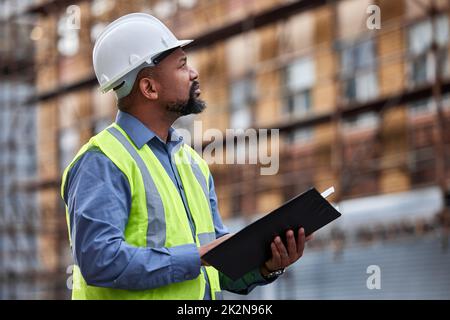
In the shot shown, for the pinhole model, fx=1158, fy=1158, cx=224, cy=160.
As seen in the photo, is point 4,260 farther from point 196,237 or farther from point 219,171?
point 196,237

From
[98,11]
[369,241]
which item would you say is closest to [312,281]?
[369,241]

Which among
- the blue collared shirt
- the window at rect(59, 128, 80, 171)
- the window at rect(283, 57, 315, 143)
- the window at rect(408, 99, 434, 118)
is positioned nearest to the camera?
the blue collared shirt

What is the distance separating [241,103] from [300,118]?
6.00 ft

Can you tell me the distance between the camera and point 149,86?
136 inches

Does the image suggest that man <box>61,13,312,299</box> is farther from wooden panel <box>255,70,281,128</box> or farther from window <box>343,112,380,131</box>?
wooden panel <box>255,70,281,128</box>

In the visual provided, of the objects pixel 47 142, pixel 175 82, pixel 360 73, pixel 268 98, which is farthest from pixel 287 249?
pixel 47 142

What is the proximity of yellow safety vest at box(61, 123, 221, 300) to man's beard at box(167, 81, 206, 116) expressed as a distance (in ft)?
0.48

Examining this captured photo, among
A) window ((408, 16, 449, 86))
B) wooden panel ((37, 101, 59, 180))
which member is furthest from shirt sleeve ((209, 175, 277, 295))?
wooden panel ((37, 101, 59, 180))

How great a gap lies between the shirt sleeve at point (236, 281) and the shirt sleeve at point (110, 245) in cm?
28

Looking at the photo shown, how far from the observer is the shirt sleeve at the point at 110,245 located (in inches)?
123

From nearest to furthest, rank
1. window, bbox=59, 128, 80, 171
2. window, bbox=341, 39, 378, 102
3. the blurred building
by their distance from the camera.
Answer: the blurred building, window, bbox=341, 39, 378, 102, window, bbox=59, 128, 80, 171

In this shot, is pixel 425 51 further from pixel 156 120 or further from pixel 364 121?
pixel 156 120

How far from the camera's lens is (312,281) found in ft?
57.0

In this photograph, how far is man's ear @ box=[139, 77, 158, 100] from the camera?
136 inches
